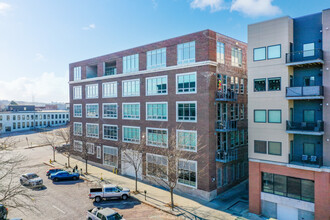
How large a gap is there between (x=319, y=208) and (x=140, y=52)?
25.9 m

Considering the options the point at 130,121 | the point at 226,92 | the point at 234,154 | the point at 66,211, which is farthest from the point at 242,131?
the point at 66,211

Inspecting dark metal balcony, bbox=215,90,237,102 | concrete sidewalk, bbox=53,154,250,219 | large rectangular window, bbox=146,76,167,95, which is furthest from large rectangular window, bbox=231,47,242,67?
concrete sidewalk, bbox=53,154,250,219

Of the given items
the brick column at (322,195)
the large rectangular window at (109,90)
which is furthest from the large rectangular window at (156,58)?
the brick column at (322,195)

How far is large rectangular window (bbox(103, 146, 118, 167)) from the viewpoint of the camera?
117 ft

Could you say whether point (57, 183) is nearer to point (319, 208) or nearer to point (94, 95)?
point (94, 95)

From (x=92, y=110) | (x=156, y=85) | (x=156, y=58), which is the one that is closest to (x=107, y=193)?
(x=156, y=85)

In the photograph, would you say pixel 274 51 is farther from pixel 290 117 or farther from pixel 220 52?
pixel 220 52

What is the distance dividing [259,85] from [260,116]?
2810 mm

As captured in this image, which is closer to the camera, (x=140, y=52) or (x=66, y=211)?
(x=66, y=211)

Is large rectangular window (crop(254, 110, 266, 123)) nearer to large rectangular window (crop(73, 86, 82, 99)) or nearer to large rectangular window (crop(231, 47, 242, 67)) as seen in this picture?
large rectangular window (crop(231, 47, 242, 67))

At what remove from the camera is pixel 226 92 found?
25.9 metres

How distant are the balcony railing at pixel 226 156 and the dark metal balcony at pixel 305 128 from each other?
292 inches

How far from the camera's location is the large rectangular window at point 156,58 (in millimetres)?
28894

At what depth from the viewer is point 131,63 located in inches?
1304
